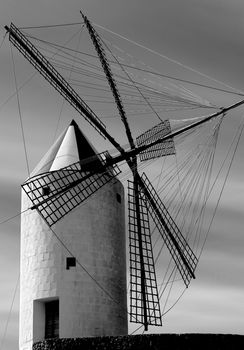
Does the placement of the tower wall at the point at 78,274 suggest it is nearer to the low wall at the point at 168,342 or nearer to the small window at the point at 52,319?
the small window at the point at 52,319

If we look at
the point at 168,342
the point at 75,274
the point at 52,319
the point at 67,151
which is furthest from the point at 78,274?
the point at 168,342

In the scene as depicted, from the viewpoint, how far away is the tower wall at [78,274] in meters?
22.5

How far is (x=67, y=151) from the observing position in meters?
24.4

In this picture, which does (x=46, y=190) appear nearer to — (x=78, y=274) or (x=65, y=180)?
(x=65, y=180)

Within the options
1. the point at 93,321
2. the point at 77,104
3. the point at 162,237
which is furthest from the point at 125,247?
the point at 77,104

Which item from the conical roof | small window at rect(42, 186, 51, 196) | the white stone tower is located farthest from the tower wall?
the conical roof

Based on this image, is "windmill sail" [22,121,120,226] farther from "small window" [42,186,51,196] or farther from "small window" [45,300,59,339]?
"small window" [45,300,59,339]

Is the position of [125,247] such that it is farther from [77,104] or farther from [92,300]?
[77,104]

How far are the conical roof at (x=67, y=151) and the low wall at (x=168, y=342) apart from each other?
6043 mm

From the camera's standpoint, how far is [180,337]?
1920 cm

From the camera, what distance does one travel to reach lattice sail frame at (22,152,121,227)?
23031 mm

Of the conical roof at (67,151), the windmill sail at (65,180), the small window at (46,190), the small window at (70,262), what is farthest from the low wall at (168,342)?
the conical roof at (67,151)

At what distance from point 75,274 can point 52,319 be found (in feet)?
4.98

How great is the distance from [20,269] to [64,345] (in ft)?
13.1
